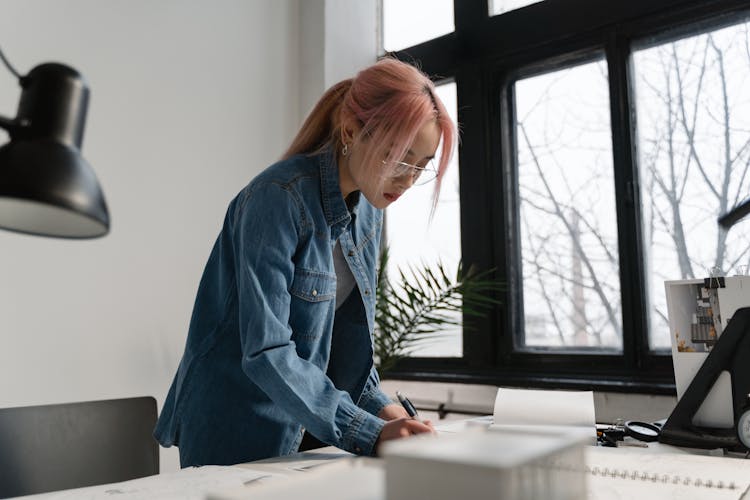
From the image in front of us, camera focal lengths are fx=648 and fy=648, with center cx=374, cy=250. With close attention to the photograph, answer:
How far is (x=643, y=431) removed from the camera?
4.25 ft

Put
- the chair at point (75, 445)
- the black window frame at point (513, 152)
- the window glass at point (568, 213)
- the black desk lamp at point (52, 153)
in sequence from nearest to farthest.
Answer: the black desk lamp at point (52, 153) < the chair at point (75, 445) < the black window frame at point (513, 152) < the window glass at point (568, 213)

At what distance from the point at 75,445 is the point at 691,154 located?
201 cm

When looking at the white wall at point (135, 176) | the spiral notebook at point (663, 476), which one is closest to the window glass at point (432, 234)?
the white wall at point (135, 176)

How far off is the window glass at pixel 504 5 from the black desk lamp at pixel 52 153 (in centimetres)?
231

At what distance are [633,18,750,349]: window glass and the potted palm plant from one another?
23.4 inches

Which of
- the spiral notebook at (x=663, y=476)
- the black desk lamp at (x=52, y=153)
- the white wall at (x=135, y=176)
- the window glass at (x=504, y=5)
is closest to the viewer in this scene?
the black desk lamp at (x=52, y=153)

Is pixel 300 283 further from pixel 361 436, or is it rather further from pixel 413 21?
pixel 413 21

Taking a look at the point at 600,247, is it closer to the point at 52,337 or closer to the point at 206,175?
the point at 206,175

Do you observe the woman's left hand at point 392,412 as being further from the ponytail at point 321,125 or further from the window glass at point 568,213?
the window glass at point 568,213

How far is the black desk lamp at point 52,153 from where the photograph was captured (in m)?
0.58

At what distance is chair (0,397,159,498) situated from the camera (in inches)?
50.6

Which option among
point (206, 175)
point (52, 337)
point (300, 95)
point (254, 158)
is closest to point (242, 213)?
point (52, 337)

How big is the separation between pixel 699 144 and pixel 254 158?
171 cm

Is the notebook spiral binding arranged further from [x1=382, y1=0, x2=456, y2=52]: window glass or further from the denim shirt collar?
[x1=382, y1=0, x2=456, y2=52]: window glass
